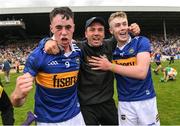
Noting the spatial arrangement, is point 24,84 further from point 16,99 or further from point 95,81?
point 95,81

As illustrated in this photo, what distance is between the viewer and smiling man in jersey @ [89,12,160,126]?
5.81 metres

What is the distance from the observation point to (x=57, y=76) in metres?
4.61

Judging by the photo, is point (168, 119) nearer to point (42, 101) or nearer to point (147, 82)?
point (147, 82)

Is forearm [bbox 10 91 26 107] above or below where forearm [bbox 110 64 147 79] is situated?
below

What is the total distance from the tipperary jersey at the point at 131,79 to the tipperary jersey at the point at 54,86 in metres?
1.30

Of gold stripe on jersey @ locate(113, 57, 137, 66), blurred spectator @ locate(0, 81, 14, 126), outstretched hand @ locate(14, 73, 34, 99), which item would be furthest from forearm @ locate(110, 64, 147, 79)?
outstretched hand @ locate(14, 73, 34, 99)

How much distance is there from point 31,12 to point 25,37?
372 inches

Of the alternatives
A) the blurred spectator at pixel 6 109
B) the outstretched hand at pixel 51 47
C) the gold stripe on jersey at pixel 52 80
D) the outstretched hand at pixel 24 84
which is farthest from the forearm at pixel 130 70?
the outstretched hand at pixel 24 84

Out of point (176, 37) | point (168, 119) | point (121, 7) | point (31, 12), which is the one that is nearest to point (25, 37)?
point (31, 12)

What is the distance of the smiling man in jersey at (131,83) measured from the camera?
229 inches

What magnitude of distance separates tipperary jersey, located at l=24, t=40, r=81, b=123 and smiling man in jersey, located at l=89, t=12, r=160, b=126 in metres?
1.21

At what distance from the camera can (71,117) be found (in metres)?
4.74

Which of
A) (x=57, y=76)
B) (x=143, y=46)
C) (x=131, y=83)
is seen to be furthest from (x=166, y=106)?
(x=57, y=76)

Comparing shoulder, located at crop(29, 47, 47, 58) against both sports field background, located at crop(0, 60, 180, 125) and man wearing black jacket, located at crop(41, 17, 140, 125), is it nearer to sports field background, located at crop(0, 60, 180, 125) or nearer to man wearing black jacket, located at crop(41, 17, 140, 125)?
man wearing black jacket, located at crop(41, 17, 140, 125)
